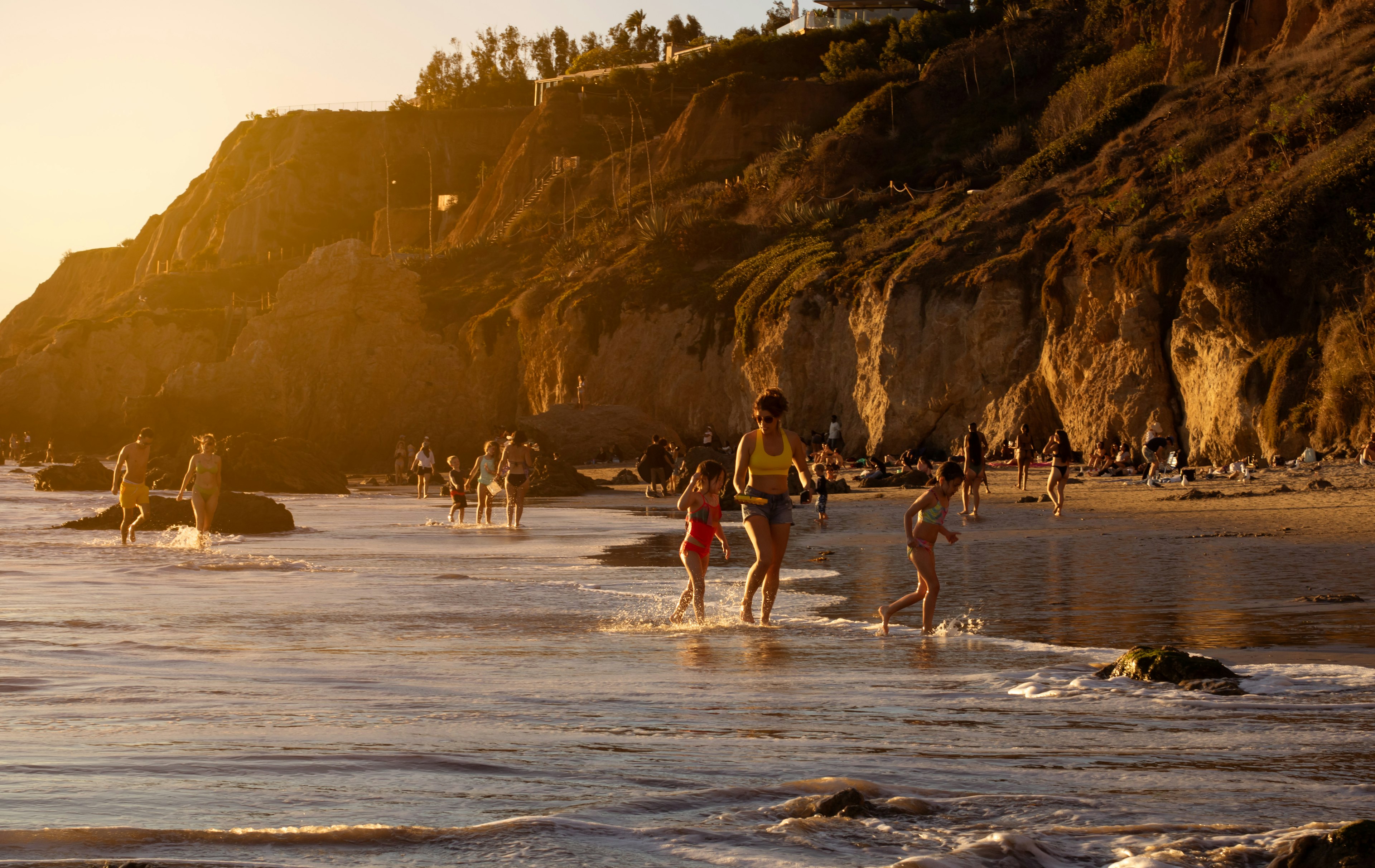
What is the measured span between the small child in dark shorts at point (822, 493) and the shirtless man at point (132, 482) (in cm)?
1046

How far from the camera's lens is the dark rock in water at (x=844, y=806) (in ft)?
12.7

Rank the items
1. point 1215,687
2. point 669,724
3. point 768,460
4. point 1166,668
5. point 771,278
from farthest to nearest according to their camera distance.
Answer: point 771,278, point 768,460, point 1166,668, point 1215,687, point 669,724

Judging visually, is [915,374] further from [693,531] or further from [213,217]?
[213,217]

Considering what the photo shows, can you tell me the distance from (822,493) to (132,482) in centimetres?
1064

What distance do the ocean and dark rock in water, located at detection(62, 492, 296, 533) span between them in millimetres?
7649

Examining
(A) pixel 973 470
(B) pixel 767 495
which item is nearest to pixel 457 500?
(A) pixel 973 470

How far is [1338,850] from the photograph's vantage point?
10.4ft

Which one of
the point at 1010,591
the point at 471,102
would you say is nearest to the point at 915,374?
the point at 1010,591

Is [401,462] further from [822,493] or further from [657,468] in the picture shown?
[822,493]

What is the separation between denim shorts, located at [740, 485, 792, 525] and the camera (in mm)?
8984

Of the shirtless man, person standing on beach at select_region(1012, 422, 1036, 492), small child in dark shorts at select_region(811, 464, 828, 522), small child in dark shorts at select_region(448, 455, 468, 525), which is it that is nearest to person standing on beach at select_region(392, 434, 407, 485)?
small child in dark shorts at select_region(448, 455, 468, 525)

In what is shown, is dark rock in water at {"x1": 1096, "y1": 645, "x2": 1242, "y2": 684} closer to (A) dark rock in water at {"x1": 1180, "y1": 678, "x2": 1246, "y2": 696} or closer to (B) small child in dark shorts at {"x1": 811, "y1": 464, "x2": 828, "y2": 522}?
(A) dark rock in water at {"x1": 1180, "y1": 678, "x2": 1246, "y2": 696}

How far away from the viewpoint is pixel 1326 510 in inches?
672

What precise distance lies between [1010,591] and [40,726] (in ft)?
25.5
